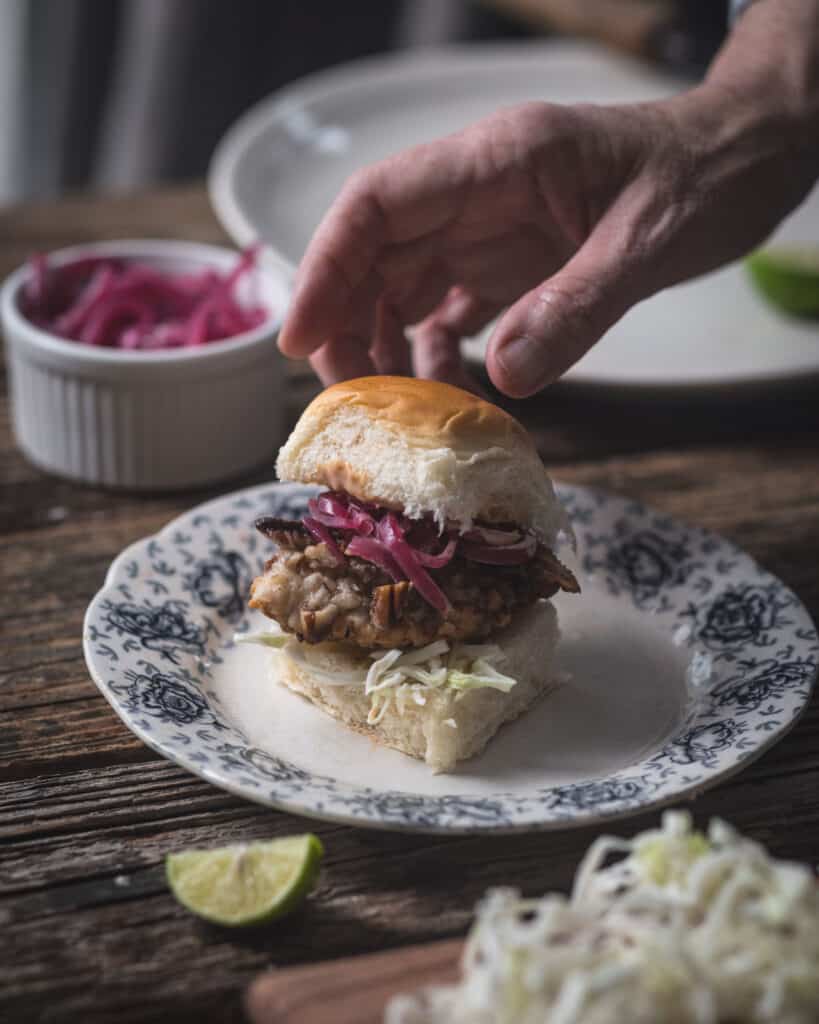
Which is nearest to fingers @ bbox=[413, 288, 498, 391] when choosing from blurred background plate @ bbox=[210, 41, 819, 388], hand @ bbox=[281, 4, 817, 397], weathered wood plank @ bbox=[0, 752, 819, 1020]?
hand @ bbox=[281, 4, 817, 397]

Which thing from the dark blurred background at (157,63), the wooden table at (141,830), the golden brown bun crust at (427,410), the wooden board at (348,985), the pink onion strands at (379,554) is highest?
the golden brown bun crust at (427,410)

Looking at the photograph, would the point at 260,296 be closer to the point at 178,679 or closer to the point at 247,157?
the point at 247,157

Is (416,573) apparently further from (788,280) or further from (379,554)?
(788,280)

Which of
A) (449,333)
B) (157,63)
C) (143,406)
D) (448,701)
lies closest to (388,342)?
(449,333)

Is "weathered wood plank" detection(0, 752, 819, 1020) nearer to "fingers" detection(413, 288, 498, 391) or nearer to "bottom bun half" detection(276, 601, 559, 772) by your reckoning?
"bottom bun half" detection(276, 601, 559, 772)

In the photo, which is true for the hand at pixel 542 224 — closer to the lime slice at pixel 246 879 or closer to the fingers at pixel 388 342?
the fingers at pixel 388 342

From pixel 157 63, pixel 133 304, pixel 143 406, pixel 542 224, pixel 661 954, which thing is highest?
pixel 542 224

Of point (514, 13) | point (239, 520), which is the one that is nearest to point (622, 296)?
point (239, 520)

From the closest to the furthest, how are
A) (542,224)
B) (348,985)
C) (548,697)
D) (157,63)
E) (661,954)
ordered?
(661,954) < (348,985) < (548,697) < (542,224) < (157,63)

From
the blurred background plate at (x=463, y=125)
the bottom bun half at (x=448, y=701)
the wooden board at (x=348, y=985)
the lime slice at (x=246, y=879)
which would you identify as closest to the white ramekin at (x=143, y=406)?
the blurred background plate at (x=463, y=125)
